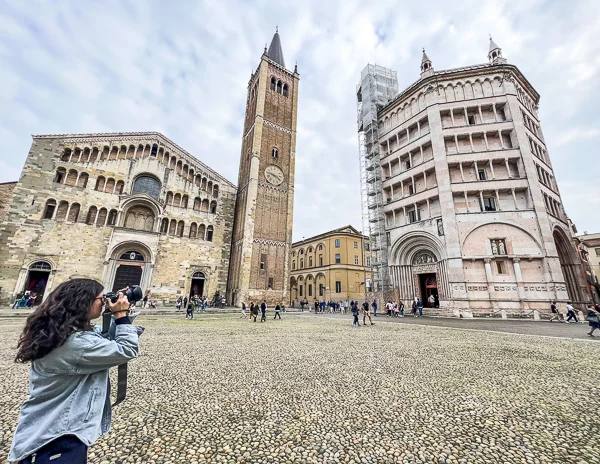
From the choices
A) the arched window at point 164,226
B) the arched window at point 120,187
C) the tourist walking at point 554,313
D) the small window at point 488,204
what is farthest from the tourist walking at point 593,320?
the arched window at point 120,187

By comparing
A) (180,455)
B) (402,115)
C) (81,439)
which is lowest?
(180,455)

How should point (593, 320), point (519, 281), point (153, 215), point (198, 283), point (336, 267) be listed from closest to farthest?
point (593, 320) → point (519, 281) → point (153, 215) → point (198, 283) → point (336, 267)

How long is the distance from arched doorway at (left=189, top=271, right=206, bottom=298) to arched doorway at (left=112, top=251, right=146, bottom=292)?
4.76 metres

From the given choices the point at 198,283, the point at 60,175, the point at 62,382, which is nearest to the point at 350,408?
the point at 62,382

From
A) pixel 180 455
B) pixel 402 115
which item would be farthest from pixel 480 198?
pixel 180 455

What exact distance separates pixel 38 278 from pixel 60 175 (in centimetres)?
896

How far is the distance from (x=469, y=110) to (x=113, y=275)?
118 feet

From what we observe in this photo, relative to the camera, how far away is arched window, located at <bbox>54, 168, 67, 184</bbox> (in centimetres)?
2193

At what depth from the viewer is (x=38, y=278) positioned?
20312 mm

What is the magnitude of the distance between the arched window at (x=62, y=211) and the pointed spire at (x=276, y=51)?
33212mm

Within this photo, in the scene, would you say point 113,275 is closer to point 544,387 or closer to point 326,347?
point 326,347

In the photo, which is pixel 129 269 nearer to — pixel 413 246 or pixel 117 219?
pixel 117 219

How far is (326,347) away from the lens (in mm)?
7781

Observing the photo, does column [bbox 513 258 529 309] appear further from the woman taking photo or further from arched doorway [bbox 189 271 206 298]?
arched doorway [bbox 189 271 206 298]
